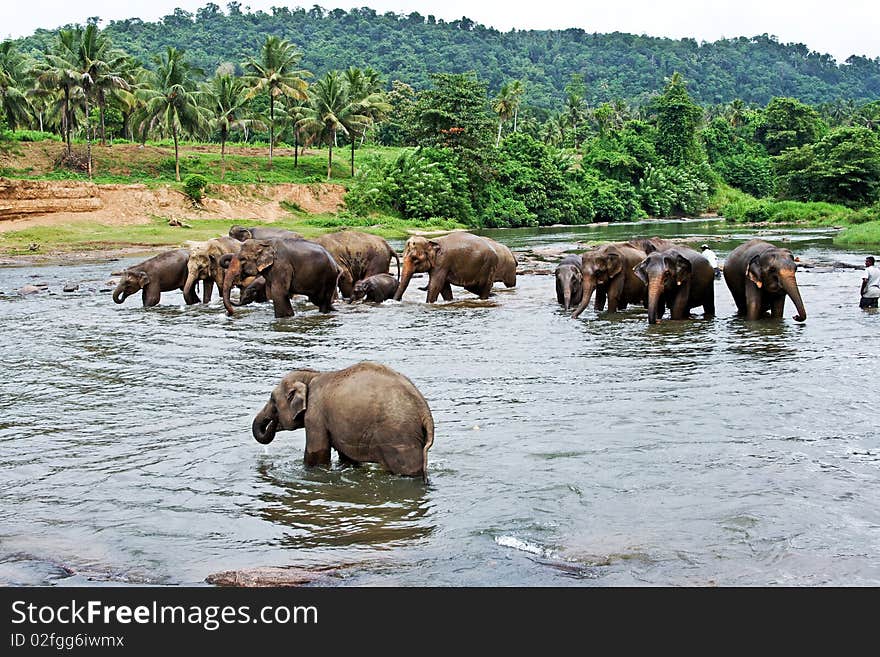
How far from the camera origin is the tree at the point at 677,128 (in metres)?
94.7

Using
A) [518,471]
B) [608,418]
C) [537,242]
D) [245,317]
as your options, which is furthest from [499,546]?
[537,242]

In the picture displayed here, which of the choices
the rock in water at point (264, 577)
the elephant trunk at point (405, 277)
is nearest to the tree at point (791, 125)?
the elephant trunk at point (405, 277)

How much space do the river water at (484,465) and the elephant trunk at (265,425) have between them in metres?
0.33

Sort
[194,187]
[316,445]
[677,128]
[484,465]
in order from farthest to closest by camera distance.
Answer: [677,128]
[194,187]
[484,465]
[316,445]

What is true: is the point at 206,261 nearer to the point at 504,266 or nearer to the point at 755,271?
the point at 504,266

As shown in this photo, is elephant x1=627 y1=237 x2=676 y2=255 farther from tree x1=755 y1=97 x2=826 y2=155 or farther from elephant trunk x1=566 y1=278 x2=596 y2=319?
tree x1=755 y1=97 x2=826 y2=155

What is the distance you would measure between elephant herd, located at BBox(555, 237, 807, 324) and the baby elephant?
4.35 meters

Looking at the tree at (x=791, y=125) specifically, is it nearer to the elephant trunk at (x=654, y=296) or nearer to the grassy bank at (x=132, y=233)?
the grassy bank at (x=132, y=233)

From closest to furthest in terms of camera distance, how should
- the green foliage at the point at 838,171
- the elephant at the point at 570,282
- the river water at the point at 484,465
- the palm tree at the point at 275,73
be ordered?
the river water at the point at 484,465, the elephant at the point at 570,282, the green foliage at the point at 838,171, the palm tree at the point at 275,73


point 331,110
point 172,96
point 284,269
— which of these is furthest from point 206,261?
point 331,110

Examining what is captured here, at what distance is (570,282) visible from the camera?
65.8 feet

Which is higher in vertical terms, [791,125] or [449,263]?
[791,125]

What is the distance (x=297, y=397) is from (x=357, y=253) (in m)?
14.5

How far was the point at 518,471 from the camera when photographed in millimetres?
8555
